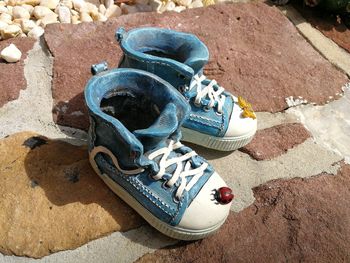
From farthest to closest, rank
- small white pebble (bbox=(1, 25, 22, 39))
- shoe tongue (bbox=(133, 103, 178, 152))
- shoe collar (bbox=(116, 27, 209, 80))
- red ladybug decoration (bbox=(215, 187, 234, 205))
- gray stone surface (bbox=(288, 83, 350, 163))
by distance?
small white pebble (bbox=(1, 25, 22, 39)) < gray stone surface (bbox=(288, 83, 350, 163)) < shoe collar (bbox=(116, 27, 209, 80)) < red ladybug decoration (bbox=(215, 187, 234, 205)) < shoe tongue (bbox=(133, 103, 178, 152))

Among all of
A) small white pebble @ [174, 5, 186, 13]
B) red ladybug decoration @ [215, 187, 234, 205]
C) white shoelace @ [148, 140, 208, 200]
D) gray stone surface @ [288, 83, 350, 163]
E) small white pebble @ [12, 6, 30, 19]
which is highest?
white shoelace @ [148, 140, 208, 200]

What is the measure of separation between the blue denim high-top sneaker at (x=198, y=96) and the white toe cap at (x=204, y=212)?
0.27m

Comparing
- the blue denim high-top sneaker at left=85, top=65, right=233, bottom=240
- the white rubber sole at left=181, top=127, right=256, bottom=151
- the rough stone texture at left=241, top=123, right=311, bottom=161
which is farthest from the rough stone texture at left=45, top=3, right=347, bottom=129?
the blue denim high-top sneaker at left=85, top=65, right=233, bottom=240

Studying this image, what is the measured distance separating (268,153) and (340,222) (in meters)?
0.32

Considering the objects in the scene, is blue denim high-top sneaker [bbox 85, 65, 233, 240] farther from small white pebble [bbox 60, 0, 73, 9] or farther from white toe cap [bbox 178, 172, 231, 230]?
small white pebble [bbox 60, 0, 73, 9]

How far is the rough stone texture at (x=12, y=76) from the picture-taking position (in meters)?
1.79

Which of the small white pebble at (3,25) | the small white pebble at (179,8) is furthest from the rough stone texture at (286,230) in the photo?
the small white pebble at (3,25)

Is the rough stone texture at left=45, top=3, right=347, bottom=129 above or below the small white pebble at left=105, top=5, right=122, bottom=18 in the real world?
above

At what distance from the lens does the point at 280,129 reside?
→ 1.86m

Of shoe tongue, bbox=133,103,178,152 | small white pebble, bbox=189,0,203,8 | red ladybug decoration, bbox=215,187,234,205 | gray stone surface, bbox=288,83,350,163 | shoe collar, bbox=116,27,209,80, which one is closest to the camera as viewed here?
shoe tongue, bbox=133,103,178,152

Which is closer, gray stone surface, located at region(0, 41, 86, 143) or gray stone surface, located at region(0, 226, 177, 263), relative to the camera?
gray stone surface, located at region(0, 226, 177, 263)

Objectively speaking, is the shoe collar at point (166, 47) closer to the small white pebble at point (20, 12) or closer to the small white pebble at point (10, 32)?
the small white pebble at point (10, 32)

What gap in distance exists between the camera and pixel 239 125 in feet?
5.69

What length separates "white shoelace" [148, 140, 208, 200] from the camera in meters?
1.47
